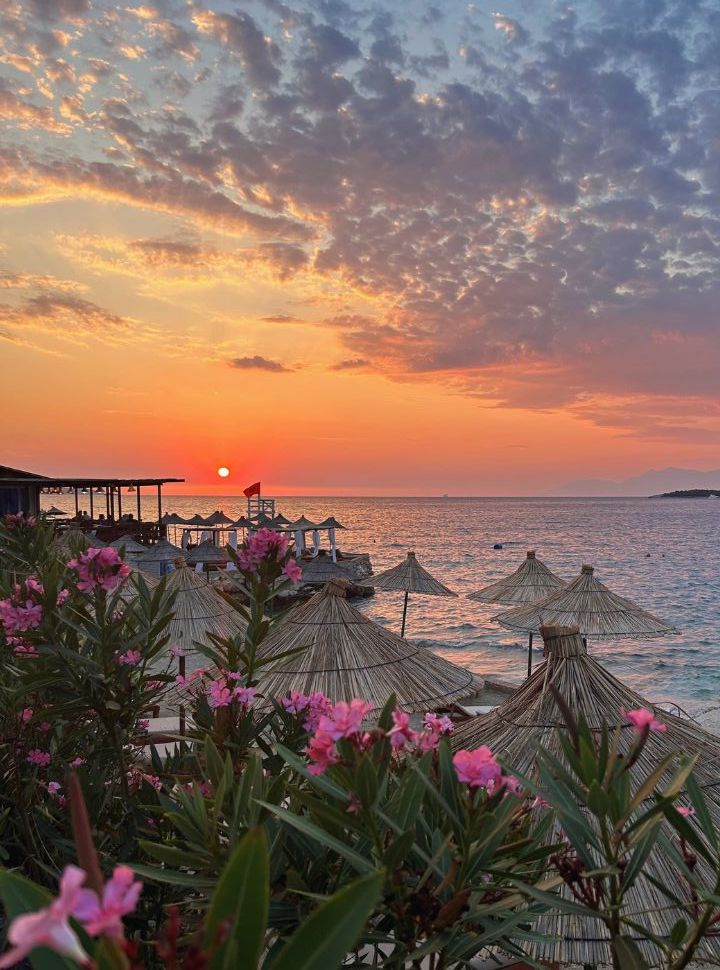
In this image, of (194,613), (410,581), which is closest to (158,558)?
(410,581)

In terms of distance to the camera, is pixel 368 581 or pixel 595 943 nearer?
pixel 595 943

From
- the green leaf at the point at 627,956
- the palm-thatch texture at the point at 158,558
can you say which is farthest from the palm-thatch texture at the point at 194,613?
the palm-thatch texture at the point at 158,558

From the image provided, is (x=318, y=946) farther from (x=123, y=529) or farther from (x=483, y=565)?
(x=483, y=565)

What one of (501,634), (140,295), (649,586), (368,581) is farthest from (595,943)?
(649,586)

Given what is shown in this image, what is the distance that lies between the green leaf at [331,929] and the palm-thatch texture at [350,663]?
15.3 feet

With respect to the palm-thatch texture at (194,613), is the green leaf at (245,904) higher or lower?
higher

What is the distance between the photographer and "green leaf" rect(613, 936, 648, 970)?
1.30 metres

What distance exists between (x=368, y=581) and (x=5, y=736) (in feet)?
49.1

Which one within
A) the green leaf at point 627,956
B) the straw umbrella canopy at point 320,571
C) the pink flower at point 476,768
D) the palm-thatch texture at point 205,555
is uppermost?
the pink flower at point 476,768

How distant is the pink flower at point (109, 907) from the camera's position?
0.55m

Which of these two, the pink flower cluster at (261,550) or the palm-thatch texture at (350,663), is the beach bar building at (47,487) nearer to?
the palm-thatch texture at (350,663)

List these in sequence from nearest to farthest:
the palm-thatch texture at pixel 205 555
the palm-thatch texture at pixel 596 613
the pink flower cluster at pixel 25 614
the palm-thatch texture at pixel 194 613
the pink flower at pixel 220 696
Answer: the pink flower at pixel 220 696, the pink flower cluster at pixel 25 614, the palm-thatch texture at pixel 194 613, the palm-thatch texture at pixel 596 613, the palm-thatch texture at pixel 205 555

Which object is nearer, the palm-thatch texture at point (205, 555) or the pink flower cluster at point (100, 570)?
the pink flower cluster at point (100, 570)

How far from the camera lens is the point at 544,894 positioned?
1317 mm
